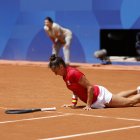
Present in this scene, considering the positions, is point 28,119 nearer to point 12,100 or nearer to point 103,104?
point 103,104

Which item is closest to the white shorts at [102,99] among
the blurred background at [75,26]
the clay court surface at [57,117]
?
the clay court surface at [57,117]

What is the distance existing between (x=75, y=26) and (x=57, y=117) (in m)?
16.1

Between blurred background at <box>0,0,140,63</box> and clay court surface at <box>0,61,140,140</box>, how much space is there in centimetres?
663

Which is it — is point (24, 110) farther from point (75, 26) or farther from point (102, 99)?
point (75, 26)

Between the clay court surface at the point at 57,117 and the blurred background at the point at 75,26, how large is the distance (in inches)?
261

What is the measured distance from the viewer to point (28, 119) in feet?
36.0

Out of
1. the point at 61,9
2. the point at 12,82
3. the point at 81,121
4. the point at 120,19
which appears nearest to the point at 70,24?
the point at 61,9

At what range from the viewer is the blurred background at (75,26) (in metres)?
25.9

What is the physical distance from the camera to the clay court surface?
368 inches

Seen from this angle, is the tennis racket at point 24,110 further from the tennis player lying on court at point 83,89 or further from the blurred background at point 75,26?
the blurred background at point 75,26

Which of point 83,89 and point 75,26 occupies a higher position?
point 75,26

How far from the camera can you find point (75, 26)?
2703 cm

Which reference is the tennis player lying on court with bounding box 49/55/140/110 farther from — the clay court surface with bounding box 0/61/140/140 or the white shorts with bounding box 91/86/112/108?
the clay court surface with bounding box 0/61/140/140

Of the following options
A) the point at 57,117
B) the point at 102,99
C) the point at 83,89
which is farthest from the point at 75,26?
the point at 57,117
